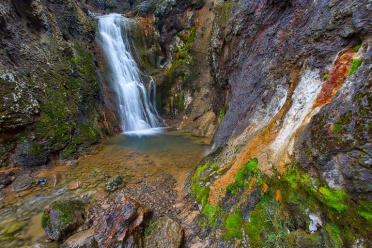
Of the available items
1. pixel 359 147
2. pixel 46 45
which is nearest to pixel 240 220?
pixel 359 147

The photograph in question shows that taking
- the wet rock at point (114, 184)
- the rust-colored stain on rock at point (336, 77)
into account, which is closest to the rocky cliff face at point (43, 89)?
the wet rock at point (114, 184)

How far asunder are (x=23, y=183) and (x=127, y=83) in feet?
44.3

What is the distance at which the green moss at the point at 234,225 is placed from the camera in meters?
2.68

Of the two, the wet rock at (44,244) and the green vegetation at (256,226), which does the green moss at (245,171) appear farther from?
the wet rock at (44,244)

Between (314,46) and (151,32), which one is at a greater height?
(151,32)

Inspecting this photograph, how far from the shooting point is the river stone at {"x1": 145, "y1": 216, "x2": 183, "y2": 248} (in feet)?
10.1

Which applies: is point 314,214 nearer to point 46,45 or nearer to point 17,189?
point 17,189

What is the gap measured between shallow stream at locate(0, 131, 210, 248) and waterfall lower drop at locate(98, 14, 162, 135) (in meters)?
6.01

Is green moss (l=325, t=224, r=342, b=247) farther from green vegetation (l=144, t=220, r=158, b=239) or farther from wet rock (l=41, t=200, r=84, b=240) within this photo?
wet rock (l=41, t=200, r=84, b=240)

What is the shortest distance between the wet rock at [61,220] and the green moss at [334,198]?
4.61 m

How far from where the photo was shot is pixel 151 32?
883 inches

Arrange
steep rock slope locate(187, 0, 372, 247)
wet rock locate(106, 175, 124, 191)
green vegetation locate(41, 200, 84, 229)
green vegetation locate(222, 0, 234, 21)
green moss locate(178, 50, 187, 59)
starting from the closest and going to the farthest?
steep rock slope locate(187, 0, 372, 247) < green vegetation locate(41, 200, 84, 229) < wet rock locate(106, 175, 124, 191) < green vegetation locate(222, 0, 234, 21) < green moss locate(178, 50, 187, 59)

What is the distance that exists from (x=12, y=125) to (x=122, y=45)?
16924mm

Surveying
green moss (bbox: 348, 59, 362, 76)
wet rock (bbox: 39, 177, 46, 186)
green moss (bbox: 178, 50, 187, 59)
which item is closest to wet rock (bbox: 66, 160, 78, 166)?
wet rock (bbox: 39, 177, 46, 186)
